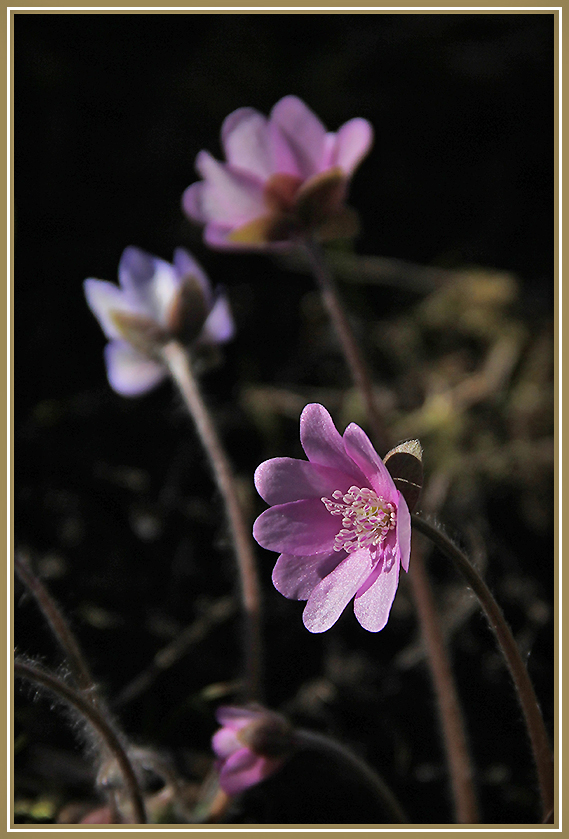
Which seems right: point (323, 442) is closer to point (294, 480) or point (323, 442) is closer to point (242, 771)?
point (294, 480)

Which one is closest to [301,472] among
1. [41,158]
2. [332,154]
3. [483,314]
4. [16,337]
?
[332,154]

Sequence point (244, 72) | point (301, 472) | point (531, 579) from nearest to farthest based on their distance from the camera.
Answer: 1. point (301, 472)
2. point (531, 579)
3. point (244, 72)

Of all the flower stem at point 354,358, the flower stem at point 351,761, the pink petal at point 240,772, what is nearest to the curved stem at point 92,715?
the pink petal at point 240,772

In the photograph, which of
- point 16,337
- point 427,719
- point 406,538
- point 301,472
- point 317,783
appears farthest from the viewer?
point 16,337

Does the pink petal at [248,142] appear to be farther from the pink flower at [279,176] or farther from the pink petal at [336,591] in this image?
the pink petal at [336,591]

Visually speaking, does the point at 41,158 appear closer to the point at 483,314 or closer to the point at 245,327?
the point at 245,327

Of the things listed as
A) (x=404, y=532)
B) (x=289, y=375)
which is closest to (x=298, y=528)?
(x=404, y=532)
